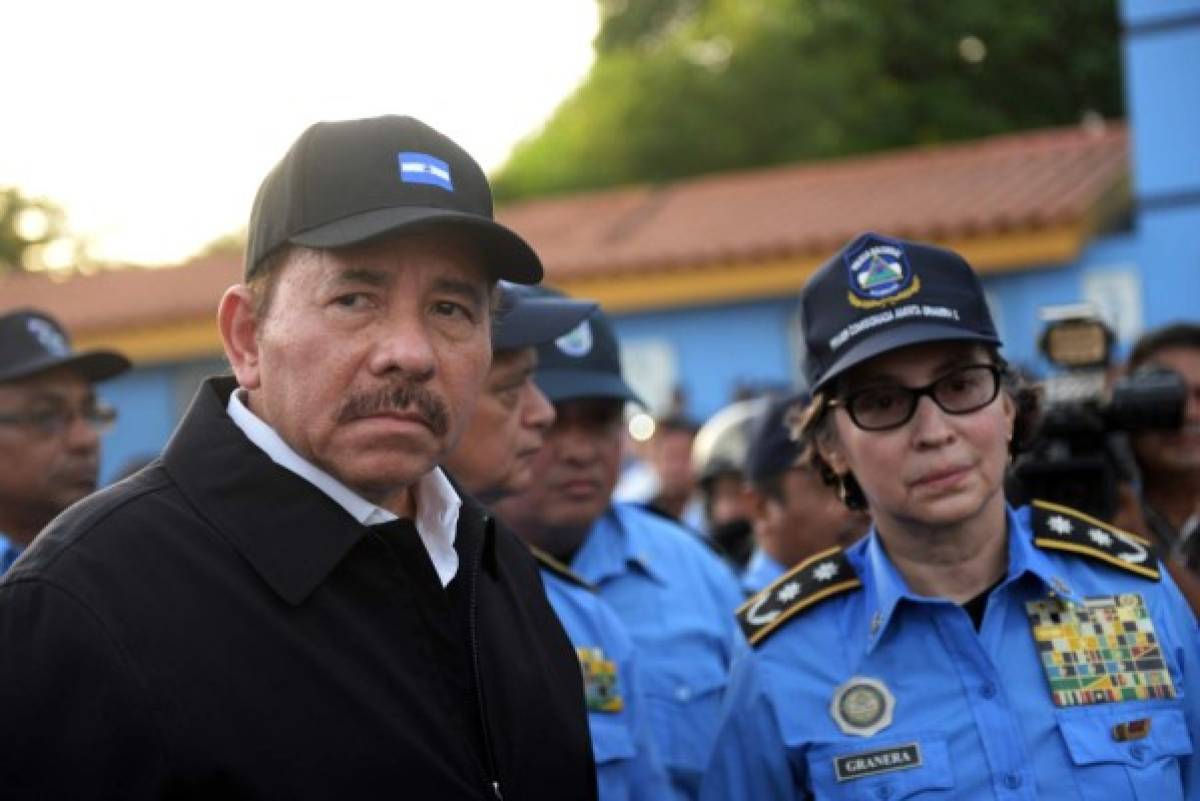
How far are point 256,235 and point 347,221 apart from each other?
190mm

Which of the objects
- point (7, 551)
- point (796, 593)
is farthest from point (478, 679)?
point (7, 551)

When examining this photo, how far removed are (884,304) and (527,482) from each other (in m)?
1.21

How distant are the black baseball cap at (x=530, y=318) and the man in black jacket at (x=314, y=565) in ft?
3.44

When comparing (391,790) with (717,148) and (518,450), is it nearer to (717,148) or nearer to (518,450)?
(518,450)

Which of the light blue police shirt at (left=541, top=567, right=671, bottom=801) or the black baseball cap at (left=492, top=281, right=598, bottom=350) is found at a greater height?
the black baseball cap at (left=492, top=281, right=598, bottom=350)

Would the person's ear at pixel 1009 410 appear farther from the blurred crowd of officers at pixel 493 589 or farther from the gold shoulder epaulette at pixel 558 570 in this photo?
the gold shoulder epaulette at pixel 558 570

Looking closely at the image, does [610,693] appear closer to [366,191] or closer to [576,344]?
[576,344]

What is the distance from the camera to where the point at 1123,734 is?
271 cm

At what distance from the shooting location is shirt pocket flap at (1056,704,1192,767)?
2.69 meters

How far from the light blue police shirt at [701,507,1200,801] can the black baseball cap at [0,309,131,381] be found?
8.06ft

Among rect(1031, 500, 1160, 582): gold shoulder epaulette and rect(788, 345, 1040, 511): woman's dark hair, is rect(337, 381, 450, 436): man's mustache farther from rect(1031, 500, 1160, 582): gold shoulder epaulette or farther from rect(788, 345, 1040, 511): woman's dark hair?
rect(1031, 500, 1160, 582): gold shoulder epaulette

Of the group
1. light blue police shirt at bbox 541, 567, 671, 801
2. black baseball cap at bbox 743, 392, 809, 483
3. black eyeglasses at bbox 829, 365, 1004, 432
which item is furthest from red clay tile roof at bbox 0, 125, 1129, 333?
black eyeglasses at bbox 829, 365, 1004, 432

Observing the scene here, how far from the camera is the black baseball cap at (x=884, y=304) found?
2848mm

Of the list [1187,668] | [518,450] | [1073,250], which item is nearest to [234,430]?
[518,450]
